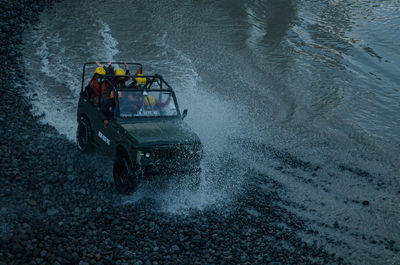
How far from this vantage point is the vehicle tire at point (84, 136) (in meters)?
11.4

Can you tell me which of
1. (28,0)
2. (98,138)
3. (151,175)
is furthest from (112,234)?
(28,0)

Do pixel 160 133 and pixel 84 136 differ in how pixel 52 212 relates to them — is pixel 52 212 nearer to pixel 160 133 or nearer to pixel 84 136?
pixel 160 133

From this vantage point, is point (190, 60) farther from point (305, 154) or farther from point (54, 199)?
point (54, 199)

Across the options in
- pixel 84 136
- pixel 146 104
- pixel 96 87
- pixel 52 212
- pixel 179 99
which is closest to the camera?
pixel 52 212

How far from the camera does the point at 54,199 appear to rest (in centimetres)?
922

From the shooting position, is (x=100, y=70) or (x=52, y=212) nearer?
(x=52, y=212)

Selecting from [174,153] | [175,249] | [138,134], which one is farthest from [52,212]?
[174,153]

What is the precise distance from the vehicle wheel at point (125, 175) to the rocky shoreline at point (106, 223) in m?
0.31

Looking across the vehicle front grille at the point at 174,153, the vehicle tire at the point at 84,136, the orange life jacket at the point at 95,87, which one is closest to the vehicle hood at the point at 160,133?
the vehicle front grille at the point at 174,153

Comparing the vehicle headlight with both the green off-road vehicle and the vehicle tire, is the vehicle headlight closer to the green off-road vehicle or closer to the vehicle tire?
the green off-road vehicle

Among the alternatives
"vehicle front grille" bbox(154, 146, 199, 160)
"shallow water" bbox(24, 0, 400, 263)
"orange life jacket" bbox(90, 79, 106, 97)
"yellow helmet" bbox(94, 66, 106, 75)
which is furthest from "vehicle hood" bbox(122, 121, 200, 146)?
"yellow helmet" bbox(94, 66, 106, 75)

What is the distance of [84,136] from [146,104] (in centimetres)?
224

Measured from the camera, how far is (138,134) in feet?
30.8

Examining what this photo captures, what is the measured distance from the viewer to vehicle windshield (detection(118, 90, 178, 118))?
10.3 m
